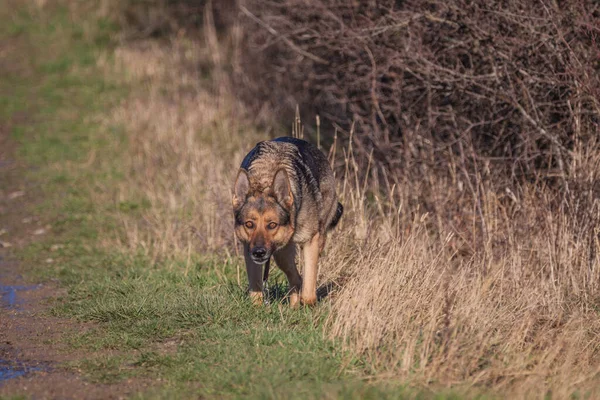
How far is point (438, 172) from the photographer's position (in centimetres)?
1117

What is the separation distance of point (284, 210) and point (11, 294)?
351 centimetres

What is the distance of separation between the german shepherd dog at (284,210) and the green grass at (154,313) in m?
0.42

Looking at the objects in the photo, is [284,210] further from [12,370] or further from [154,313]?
[12,370]

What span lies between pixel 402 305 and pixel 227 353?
4.96 feet

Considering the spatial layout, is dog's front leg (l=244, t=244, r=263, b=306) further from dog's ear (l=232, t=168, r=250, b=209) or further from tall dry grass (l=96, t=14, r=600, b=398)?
tall dry grass (l=96, t=14, r=600, b=398)

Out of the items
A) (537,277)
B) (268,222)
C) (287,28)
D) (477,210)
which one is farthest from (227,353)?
(287,28)

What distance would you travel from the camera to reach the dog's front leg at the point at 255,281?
757cm

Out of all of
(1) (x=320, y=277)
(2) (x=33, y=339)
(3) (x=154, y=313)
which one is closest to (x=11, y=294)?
(2) (x=33, y=339)

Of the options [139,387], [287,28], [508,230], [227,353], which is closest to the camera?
[139,387]

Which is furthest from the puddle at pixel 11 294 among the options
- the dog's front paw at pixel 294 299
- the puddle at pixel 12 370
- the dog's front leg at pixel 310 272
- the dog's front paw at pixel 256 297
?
the dog's front leg at pixel 310 272

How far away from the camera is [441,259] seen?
851 cm

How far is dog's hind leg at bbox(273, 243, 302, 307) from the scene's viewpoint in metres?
7.83

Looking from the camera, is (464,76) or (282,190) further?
(464,76)

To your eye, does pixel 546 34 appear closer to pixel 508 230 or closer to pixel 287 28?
pixel 508 230
